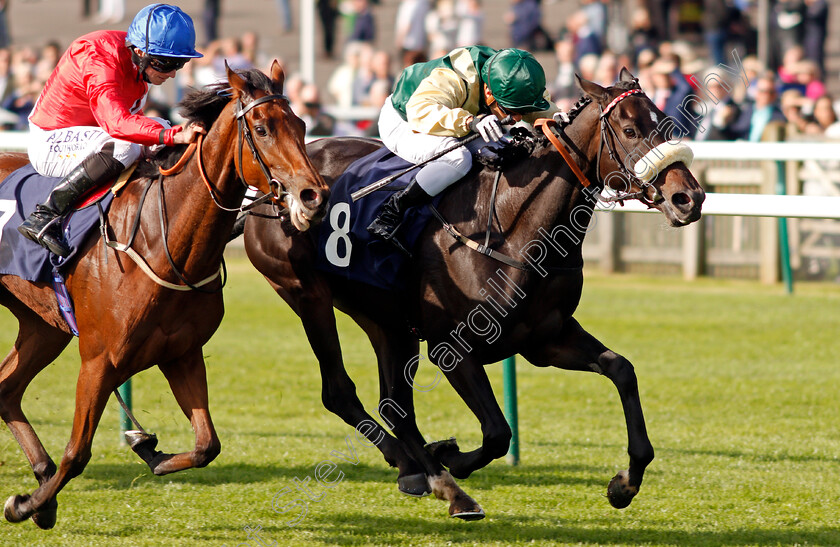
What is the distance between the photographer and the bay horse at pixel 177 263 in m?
4.16

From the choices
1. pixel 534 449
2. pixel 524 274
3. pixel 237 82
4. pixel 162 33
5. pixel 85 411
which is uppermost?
pixel 162 33

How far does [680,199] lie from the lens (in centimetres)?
425

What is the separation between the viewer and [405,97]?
5.15 metres

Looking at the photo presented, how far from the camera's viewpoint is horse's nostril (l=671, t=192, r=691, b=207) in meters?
4.23

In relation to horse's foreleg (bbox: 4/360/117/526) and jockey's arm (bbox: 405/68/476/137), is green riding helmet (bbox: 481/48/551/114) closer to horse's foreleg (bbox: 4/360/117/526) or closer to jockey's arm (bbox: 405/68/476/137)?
jockey's arm (bbox: 405/68/476/137)

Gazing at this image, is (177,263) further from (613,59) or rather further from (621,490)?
(613,59)

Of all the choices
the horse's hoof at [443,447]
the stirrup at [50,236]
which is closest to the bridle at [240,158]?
the stirrup at [50,236]

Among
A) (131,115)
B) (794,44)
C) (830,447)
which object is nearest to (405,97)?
(131,115)

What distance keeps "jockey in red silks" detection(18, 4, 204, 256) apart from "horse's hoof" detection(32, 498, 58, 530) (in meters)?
0.95

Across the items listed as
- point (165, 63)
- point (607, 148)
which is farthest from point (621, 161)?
point (165, 63)

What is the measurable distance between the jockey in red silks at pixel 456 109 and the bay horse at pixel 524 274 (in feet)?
0.42

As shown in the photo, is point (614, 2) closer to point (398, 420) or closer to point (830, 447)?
point (830, 447)

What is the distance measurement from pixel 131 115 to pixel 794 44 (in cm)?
1153

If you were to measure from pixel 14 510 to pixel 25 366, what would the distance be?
31.0 inches
